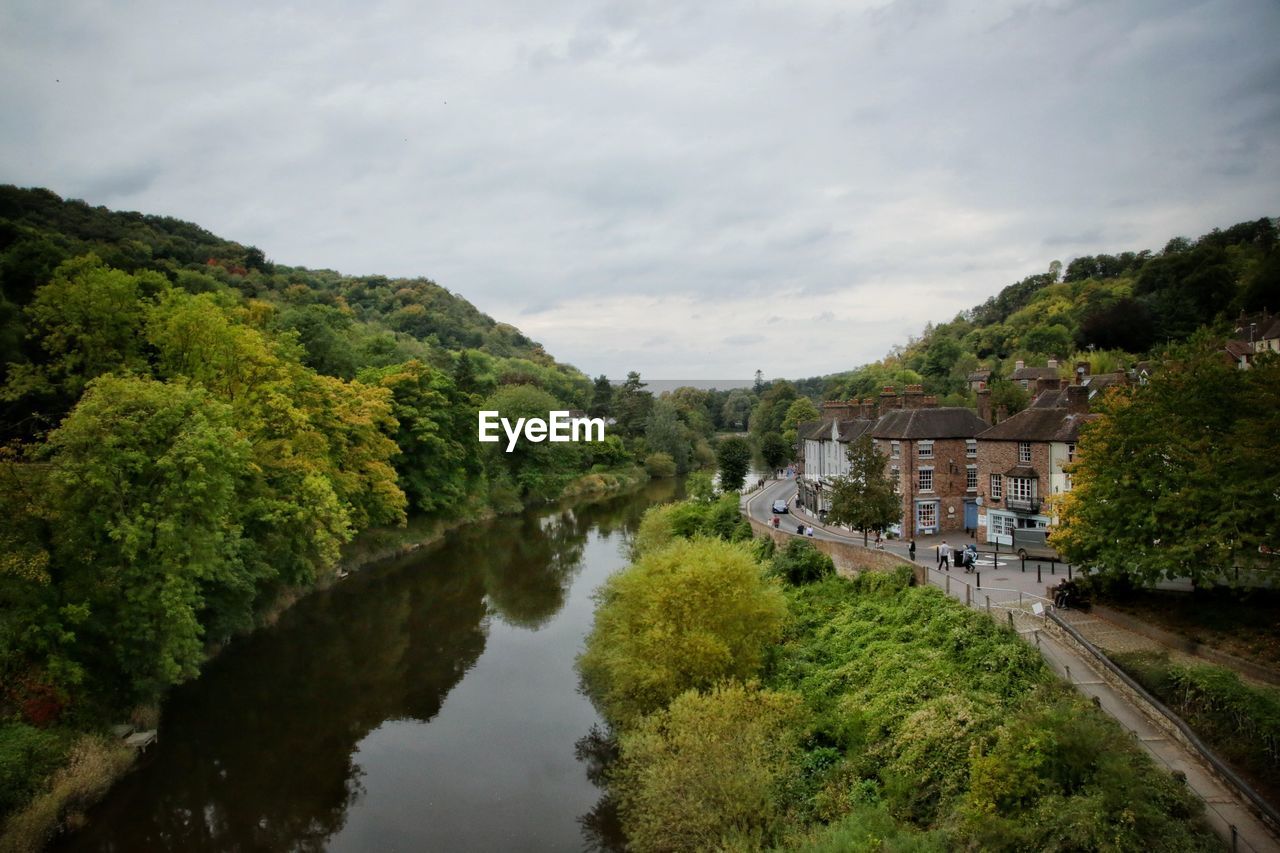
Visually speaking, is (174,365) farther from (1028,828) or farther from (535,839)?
(1028,828)

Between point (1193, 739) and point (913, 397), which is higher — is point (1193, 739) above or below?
below

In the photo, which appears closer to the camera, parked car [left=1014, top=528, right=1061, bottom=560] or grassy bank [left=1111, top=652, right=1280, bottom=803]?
grassy bank [left=1111, top=652, right=1280, bottom=803]

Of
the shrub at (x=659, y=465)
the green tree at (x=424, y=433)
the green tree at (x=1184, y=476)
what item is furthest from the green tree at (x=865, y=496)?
the shrub at (x=659, y=465)

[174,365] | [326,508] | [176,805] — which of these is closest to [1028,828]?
[176,805]

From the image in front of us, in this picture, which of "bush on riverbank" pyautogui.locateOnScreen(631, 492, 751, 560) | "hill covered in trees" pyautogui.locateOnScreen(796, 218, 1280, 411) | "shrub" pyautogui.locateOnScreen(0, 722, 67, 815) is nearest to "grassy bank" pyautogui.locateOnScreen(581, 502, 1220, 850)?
"bush on riverbank" pyautogui.locateOnScreen(631, 492, 751, 560)

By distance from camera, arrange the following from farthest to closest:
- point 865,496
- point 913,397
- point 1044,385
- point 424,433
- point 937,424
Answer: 1. point 424,433
2. point 913,397
3. point 1044,385
4. point 937,424
5. point 865,496

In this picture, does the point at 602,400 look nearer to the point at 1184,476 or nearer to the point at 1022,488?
the point at 1022,488

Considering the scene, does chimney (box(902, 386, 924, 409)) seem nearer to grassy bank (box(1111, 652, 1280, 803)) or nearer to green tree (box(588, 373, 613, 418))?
grassy bank (box(1111, 652, 1280, 803))

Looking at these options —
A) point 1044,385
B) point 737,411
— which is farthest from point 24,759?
point 737,411
